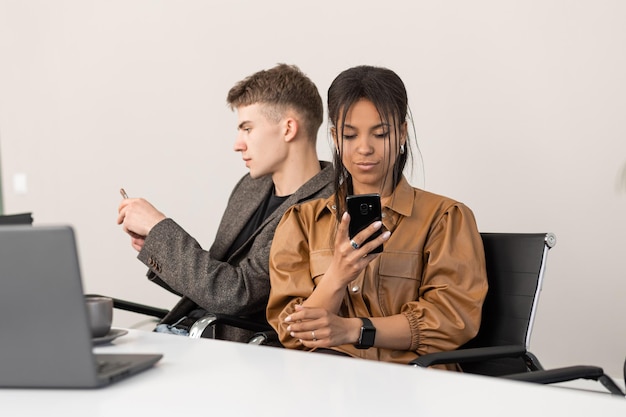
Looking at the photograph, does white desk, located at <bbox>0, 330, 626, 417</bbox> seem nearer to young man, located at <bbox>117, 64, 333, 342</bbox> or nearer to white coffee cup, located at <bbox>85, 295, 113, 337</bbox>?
white coffee cup, located at <bbox>85, 295, 113, 337</bbox>

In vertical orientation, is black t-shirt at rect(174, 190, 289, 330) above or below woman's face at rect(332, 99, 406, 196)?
below

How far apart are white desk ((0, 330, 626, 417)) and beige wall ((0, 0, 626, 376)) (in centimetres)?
221

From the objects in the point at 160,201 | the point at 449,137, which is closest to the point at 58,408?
the point at 449,137

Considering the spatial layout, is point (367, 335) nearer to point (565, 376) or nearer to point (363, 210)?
point (363, 210)

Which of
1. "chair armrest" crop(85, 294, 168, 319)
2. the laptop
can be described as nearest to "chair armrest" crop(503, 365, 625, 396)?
the laptop

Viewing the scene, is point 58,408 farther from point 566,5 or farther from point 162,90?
point 162,90

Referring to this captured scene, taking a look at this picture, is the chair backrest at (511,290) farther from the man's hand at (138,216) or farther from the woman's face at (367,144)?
the man's hand at (138,216)

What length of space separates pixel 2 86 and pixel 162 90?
1026 millimetres

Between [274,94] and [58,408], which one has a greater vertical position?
[274,94]

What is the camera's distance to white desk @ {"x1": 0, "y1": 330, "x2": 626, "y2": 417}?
949 millimetres

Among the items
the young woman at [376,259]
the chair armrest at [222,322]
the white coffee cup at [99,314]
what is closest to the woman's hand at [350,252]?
the young woman at [376,259]

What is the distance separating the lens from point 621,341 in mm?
3262

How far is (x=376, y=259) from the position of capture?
196cm

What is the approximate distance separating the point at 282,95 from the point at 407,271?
32.4 inches
